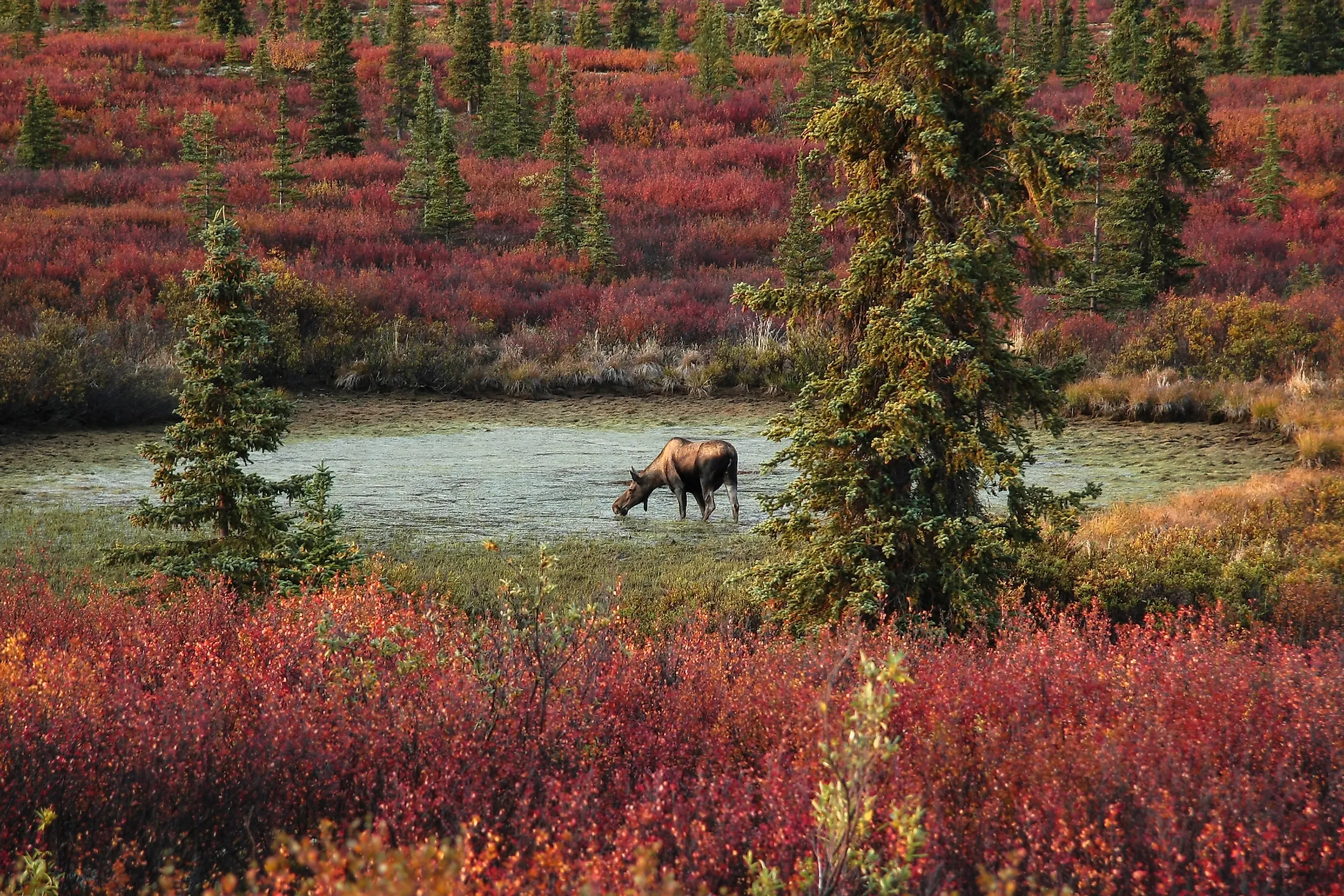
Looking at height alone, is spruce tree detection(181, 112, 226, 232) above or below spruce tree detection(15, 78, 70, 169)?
below

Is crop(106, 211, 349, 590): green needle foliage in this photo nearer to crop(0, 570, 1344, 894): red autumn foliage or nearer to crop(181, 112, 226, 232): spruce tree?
crop(0, 570, 1344, 894): red autumn foliage

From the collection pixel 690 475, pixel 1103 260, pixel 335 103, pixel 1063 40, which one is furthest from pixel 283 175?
pixel 1063 40

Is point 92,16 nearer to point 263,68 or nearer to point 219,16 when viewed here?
point 219,16

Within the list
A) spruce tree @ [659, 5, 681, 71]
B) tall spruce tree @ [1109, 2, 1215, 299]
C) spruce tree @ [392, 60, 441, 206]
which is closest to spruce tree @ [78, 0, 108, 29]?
spruce tree @ [659, 5, 681, 71]

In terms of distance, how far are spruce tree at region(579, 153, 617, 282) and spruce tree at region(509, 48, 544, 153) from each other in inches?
494

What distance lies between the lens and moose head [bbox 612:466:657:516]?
42.1 feet

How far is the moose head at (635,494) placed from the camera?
12828 millimetres

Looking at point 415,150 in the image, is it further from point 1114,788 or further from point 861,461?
point 1114,788

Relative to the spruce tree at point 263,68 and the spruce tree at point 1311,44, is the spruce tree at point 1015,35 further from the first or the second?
the spruce tree at point 263,68

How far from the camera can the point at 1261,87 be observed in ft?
152

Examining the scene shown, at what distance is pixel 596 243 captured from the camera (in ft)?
91.5

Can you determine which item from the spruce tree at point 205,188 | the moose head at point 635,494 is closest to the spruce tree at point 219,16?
the spruce tree at point 205,188

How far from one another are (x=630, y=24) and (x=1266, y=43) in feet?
110

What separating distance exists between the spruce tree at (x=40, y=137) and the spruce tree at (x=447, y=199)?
13.4 m
